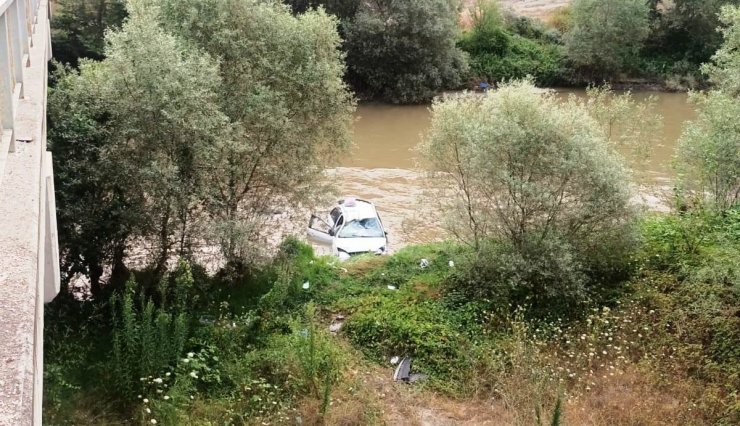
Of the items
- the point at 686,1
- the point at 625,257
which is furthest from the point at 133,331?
the point at 686,1

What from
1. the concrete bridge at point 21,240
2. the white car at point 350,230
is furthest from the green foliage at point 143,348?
the white car at point 350,230

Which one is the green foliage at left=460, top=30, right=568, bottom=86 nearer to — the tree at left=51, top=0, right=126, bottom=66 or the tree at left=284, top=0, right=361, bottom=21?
the tree at left=284, top=0, right=361, bottom=21

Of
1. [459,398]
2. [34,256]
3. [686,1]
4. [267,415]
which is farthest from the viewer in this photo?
[686,1]

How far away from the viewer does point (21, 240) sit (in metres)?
3.65

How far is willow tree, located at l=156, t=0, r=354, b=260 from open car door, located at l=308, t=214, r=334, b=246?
2.94m

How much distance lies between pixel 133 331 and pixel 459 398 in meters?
4.88

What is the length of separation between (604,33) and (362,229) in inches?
826

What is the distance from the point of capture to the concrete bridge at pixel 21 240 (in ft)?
8.77

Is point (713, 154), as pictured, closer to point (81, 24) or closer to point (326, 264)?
point (326, 264)

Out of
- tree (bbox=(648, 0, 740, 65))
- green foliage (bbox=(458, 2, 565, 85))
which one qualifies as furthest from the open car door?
tree (bbox=(648, 0, 740, 65))

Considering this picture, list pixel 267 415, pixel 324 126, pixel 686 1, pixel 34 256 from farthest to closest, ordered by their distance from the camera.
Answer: pixel 686 1 → pixel 324 126 → pixel 267 415 → pixel 34 256

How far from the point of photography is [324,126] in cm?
1263

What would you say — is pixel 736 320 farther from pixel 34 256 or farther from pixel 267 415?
pixel 34 256

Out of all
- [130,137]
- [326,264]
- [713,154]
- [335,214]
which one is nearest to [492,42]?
[335,214]
